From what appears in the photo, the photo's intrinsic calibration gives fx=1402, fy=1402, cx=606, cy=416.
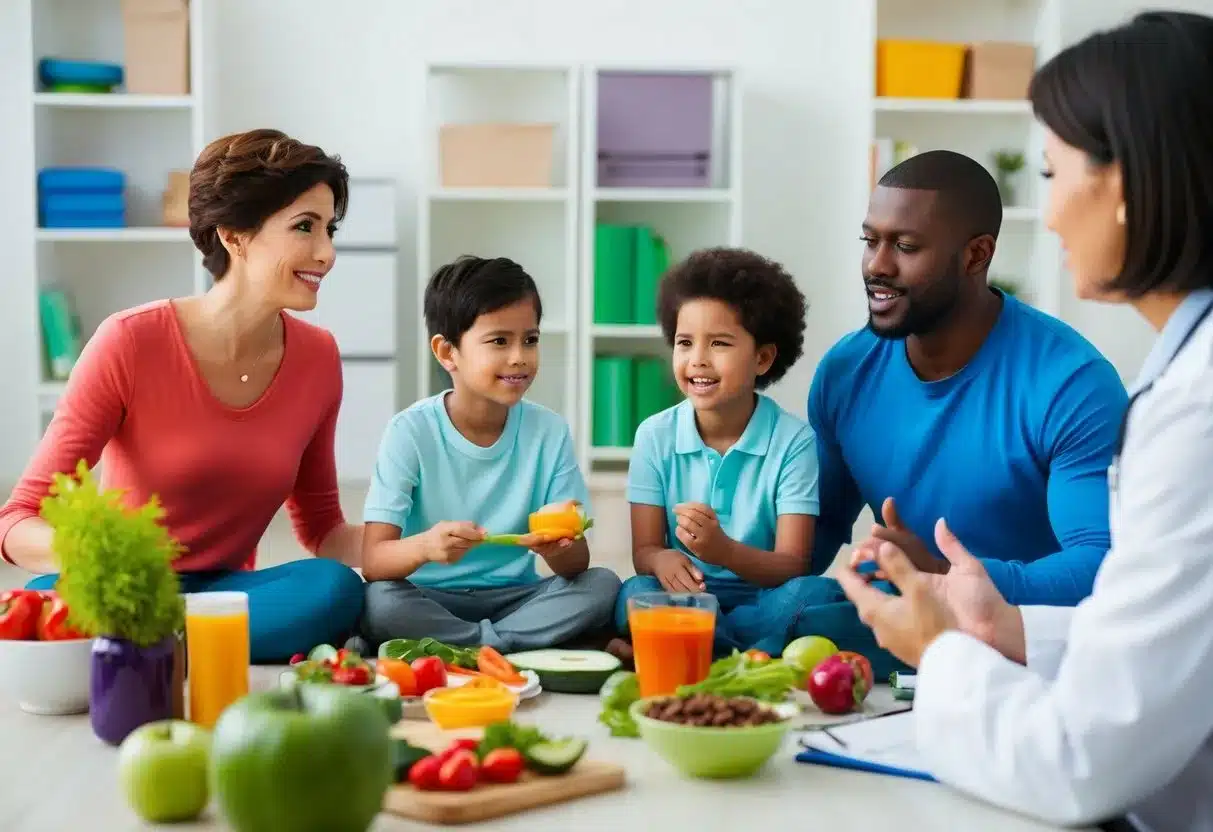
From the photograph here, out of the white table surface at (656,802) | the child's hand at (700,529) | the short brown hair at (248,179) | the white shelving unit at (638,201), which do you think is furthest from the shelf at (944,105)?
the white table surface at (656,802)

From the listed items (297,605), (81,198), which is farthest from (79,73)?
(297,605)

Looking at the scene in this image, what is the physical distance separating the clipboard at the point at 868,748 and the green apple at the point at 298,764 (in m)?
0.52

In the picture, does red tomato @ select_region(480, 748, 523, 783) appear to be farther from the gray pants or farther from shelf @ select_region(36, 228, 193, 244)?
shelf @ select_region(36, 228, 193, 244)

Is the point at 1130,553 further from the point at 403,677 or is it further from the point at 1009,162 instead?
the point at 1009,162

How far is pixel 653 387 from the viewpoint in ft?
16.0

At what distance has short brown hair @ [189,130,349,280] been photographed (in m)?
2.41

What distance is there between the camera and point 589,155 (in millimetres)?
4789

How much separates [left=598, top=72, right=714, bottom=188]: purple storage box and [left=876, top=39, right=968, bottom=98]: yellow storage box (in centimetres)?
61

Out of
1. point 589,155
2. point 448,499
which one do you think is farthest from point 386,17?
point 448,499

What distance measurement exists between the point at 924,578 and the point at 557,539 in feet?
2.86

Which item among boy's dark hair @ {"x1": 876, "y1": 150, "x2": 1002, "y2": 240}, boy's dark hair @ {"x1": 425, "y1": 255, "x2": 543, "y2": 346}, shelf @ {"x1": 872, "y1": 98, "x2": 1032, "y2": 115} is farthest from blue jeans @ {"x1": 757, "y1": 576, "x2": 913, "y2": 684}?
shelf @ {"x1": 872, "y1": 98, "x2": 1032, "y2": 115}

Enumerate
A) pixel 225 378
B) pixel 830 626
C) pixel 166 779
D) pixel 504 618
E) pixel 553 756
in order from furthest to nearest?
pixel 225 378
pixel 504 618
pixel 830 626
pixel 553 756
pixel 166 779

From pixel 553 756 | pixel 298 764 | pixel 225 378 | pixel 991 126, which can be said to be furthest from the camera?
pixel 991 126

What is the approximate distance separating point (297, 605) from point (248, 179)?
0.76 metres
